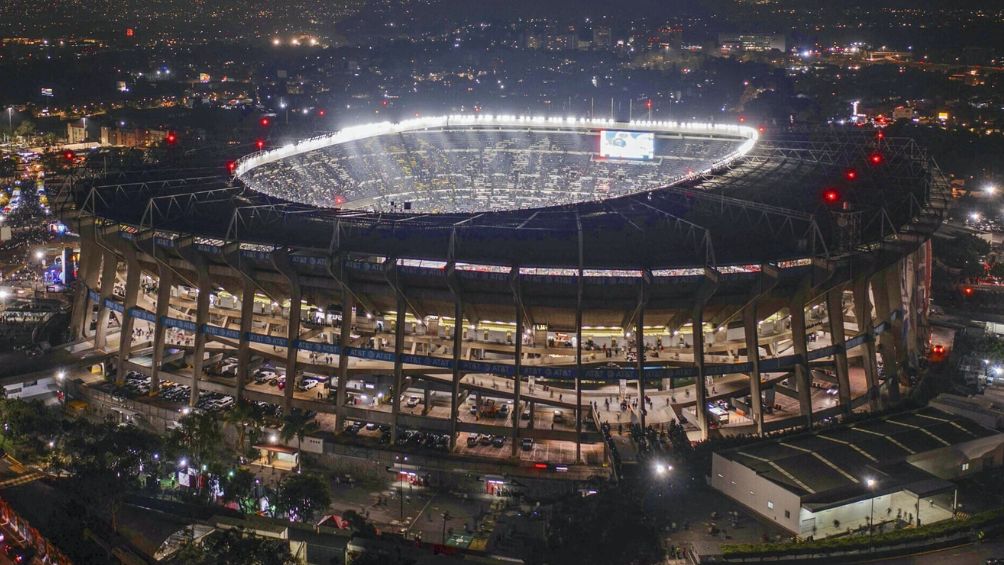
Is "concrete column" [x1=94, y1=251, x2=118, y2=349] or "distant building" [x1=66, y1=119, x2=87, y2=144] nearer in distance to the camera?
"concrete column" [x1=94, y1=251, x2=118, y2=349]

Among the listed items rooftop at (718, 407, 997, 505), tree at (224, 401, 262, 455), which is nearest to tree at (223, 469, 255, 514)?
tree at (224, 401, 262, 455)

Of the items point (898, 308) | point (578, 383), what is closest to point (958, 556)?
point (578, 383)

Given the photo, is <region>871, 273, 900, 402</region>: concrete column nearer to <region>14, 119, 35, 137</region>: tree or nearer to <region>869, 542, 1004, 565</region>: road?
<region>869, 542, 1004, 565</region>: road

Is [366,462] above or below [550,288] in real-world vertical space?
below

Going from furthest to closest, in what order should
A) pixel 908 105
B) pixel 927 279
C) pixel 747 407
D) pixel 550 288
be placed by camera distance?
pixel 908 105, pixel 927 279, pixel 747 407, pixel 550 288

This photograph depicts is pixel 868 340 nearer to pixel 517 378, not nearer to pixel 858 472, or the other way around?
pixel 858 472

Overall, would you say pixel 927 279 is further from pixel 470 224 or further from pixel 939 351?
pixel 470 224

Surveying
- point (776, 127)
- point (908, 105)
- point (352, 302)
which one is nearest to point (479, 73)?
point (908, 105)
